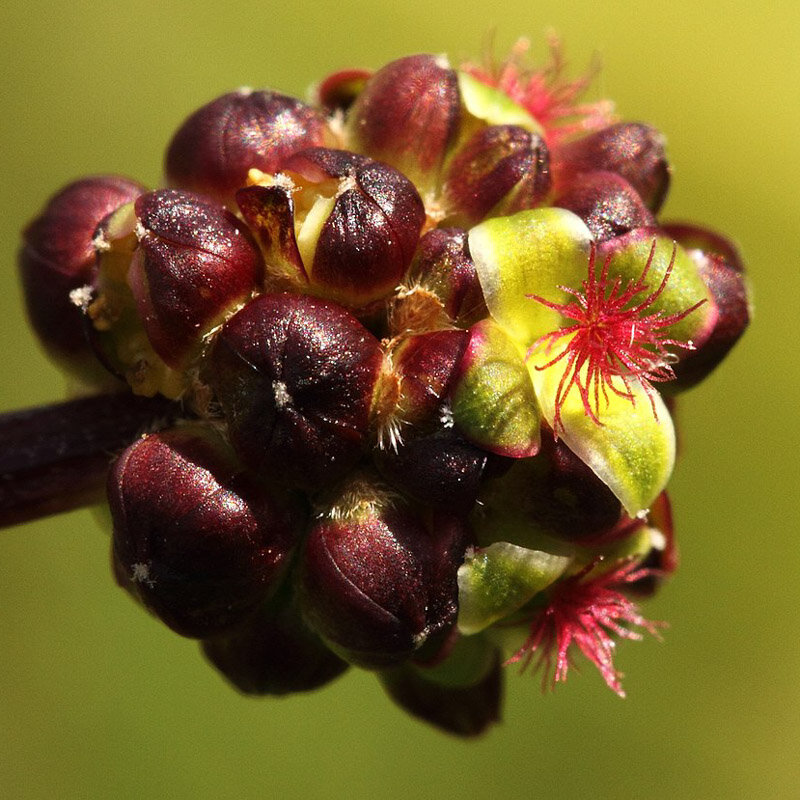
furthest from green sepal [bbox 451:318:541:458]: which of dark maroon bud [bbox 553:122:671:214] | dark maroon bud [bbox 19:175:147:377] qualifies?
dark maroon bud [bbox 19:175:147:377]

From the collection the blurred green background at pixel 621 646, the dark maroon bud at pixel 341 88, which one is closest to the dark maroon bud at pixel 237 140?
the dark maroon bud at pixel 341 88

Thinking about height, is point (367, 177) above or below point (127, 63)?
above

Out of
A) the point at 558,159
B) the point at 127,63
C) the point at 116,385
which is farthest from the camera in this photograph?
the point at 127,63

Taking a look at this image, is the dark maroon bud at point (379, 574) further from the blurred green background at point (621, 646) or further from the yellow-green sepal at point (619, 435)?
the blurred green background at point (621, 646)

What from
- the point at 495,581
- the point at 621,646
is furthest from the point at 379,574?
the point at 621,646

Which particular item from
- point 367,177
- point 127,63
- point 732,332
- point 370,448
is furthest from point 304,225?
point 127,63

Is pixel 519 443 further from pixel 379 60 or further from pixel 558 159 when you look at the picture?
pixel 379 60

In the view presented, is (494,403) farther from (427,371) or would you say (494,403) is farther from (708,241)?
(708,241)

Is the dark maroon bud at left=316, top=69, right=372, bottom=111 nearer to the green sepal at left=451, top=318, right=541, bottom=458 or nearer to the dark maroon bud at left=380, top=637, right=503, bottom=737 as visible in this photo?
the green sepal at left=451, top=318, right=541, bottom=458
